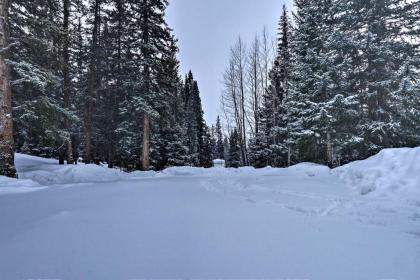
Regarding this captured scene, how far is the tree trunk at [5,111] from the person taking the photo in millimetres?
8000

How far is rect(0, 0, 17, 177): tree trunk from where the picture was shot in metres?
8.00

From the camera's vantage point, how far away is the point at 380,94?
50.5 feet

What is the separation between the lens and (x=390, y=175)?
19.1ft

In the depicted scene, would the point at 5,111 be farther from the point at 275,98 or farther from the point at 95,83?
the point at 275,98

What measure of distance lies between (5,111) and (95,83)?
12245 millimetres

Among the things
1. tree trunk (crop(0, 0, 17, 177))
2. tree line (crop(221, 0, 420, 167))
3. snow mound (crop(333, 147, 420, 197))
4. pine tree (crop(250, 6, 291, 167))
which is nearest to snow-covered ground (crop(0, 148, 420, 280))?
snow mound (crop(333, 147, 420, 197))

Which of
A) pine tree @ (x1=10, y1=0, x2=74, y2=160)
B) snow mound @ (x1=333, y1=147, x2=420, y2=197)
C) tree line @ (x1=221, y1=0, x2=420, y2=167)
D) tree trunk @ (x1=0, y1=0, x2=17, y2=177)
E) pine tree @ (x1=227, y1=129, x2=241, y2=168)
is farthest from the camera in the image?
pine tree @ (x1=227, y1=129, x2=241, y2=168)

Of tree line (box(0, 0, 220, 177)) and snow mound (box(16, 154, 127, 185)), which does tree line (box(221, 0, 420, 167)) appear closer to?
tree line (box(0, 0, 220, 177))

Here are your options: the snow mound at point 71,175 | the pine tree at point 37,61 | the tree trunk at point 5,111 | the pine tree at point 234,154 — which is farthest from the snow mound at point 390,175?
the pine tree at point 234,154

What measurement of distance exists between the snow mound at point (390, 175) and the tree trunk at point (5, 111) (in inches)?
352

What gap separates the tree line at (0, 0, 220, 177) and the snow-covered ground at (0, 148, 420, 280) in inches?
234

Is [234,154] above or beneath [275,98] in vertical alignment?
beneath

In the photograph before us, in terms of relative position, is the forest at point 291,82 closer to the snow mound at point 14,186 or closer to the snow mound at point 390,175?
the snow mound at point 14,186

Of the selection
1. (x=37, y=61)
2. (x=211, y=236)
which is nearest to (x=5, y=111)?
(x=37, y=61)
